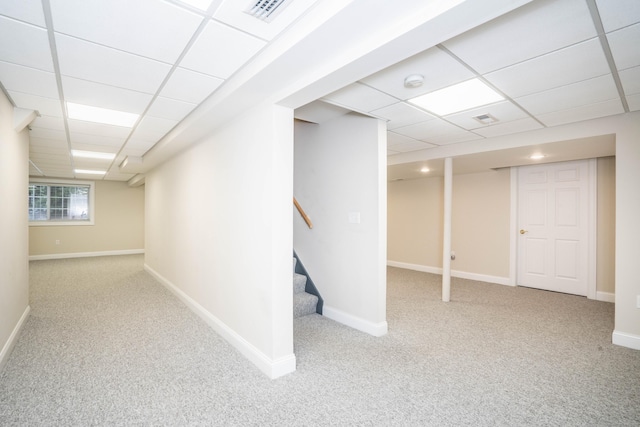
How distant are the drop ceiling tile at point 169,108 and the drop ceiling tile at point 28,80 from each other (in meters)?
0.69

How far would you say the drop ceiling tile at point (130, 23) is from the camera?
1481mm

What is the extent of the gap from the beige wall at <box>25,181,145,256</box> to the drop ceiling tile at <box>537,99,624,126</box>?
962cm

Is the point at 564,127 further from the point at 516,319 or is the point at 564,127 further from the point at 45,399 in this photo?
the point at 45,399

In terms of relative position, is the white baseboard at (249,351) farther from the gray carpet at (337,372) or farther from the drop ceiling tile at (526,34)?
the drop ceiling tile at (526,34)

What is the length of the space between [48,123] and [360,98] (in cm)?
325

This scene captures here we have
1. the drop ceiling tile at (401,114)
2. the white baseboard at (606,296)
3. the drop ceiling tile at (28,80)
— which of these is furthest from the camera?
the white baseboard at (606,296)

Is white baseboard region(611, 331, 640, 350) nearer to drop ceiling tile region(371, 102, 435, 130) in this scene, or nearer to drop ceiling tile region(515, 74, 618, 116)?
drop ceiling tile region(515, 74, 618, 116)

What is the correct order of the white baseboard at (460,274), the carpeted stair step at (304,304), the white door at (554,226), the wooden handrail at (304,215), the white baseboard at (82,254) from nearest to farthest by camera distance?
the carpeted stair step at (304,304), the wooden handrail at (304,215), the white door at (554,226), the white baseboard at (460,274), the white baseboard at (82,254)

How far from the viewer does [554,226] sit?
488 centimetres

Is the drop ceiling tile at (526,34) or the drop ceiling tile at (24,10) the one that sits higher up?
the drop ceiling tile at (526,34)

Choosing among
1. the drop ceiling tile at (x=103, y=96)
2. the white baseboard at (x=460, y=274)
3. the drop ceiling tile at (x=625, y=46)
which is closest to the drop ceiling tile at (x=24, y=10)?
the drop ceiling tile at (x=103, y=96)

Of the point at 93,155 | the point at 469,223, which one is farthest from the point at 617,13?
the point at 93,155

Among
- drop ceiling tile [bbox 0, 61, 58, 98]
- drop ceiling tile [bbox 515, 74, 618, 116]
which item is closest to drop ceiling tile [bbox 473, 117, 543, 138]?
drop ceiling tile [bbox 515, 74, 618, 116]

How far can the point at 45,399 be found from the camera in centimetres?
208
